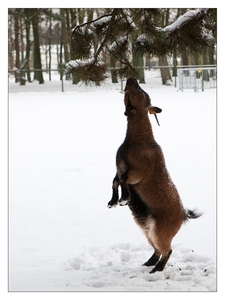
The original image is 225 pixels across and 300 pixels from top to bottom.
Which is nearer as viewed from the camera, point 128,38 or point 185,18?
point 185,18

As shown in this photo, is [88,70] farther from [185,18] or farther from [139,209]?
[139,209]

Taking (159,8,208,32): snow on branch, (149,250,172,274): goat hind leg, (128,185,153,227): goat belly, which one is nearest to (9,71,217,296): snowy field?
(149,250,172,274): goat hind leg

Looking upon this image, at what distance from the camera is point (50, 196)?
5.86 metres

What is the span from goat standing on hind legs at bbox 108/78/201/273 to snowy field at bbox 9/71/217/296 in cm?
38

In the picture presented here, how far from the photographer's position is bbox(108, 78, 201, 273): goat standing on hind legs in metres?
2.66

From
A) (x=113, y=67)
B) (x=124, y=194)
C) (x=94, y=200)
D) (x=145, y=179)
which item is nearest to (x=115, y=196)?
(x=124, y=194)

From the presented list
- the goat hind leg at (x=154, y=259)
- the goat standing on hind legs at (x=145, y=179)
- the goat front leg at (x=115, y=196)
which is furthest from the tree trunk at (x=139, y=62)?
the goat hind leg at (x=154, y=259)

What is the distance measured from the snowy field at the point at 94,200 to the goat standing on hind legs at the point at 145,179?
0.38 metres

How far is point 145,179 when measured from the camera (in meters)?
2.71

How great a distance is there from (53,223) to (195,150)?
318cm

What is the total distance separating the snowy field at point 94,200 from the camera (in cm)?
325

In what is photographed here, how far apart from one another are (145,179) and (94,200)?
9.74 feet

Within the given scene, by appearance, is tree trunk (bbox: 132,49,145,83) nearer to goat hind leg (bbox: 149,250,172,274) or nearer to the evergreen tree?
the evergreen tree
